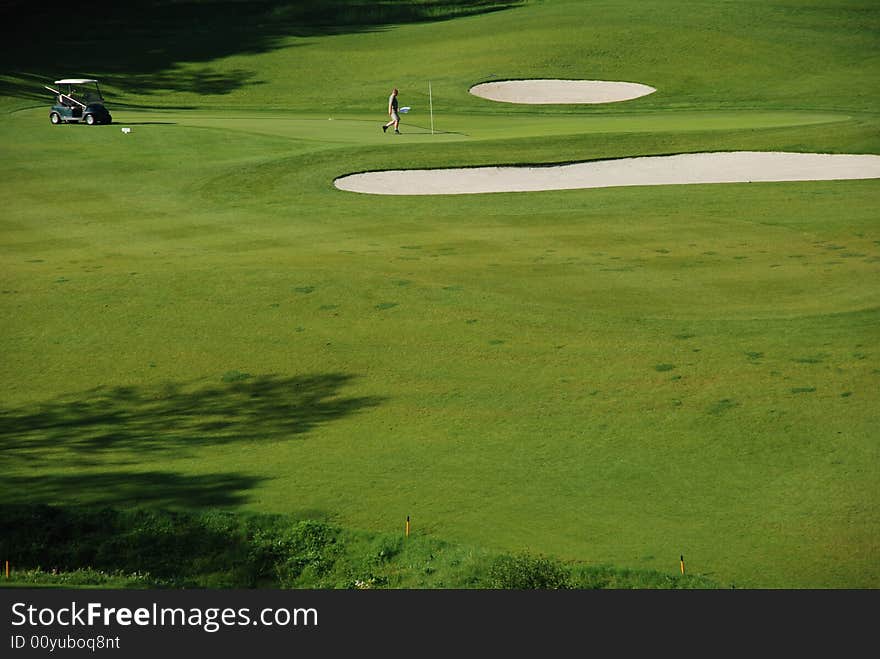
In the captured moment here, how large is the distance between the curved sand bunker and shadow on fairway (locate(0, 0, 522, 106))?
22.4m

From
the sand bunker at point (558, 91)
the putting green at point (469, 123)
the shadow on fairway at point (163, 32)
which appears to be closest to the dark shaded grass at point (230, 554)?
the putting green at point (469, 123)

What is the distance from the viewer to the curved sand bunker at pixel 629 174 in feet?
94.4

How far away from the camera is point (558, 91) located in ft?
164

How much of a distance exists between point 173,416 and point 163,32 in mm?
58685

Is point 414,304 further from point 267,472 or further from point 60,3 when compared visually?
point 60,3

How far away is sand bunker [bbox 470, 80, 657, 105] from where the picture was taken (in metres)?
48.7

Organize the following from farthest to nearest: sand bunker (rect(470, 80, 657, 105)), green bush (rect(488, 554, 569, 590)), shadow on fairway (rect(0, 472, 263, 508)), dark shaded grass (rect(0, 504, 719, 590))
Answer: sand bunker (rect(470, 80, 657, 105)), shadow on fairway (rect(0, 472, 263, 508)), dark shaded grass (rect(0, 504, 719, 590)), green bush (rect(488, 554, 569, 590))

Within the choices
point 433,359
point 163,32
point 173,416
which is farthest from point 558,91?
point 173,416

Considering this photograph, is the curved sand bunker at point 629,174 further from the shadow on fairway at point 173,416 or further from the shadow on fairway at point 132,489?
the shadow on fairway at point 132,489

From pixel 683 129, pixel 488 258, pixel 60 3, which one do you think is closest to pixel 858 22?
pixel 683 129

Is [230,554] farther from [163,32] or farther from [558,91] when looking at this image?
[163,32]

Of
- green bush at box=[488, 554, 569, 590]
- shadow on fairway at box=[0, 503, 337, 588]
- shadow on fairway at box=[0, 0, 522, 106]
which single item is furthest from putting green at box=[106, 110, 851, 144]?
green bush at box=[488, 554, 569, 590]

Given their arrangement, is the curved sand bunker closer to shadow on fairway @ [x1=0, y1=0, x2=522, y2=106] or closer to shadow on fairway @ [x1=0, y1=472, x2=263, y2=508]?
shadow on fairway @ [x1=0, y1=472, x2=263, y2=508]

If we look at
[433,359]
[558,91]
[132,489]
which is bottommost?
[433,359]
